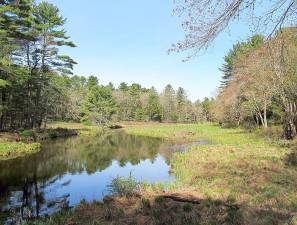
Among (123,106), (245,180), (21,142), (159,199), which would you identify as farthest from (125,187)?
(123,106)

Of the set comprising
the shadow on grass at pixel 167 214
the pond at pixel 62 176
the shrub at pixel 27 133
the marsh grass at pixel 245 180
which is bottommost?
the pond at pixel 62 176

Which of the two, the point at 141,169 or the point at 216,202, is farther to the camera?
the point at 141,169

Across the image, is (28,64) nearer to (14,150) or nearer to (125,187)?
(14,150)

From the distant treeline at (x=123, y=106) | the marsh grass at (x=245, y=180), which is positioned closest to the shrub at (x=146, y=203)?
the marsh grass at (x=245, y=180)

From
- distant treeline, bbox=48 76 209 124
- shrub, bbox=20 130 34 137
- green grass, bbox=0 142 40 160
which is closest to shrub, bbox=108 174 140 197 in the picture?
green grass, bbox=0 142 40 160

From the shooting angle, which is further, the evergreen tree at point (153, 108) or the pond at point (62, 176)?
the evergreen tree at point (153, 108)

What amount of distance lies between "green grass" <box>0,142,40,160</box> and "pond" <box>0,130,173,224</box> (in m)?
0.90

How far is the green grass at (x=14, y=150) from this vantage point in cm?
2025

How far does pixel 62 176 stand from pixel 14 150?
7108mm

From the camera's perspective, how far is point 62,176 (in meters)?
16.5

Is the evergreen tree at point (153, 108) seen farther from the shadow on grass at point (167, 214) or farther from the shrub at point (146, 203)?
the shrub at point (146, 203)

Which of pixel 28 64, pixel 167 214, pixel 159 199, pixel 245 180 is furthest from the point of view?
pixel 28 64

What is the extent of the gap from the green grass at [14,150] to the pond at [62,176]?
2.96 ft

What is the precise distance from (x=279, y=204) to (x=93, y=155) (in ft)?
58.9
